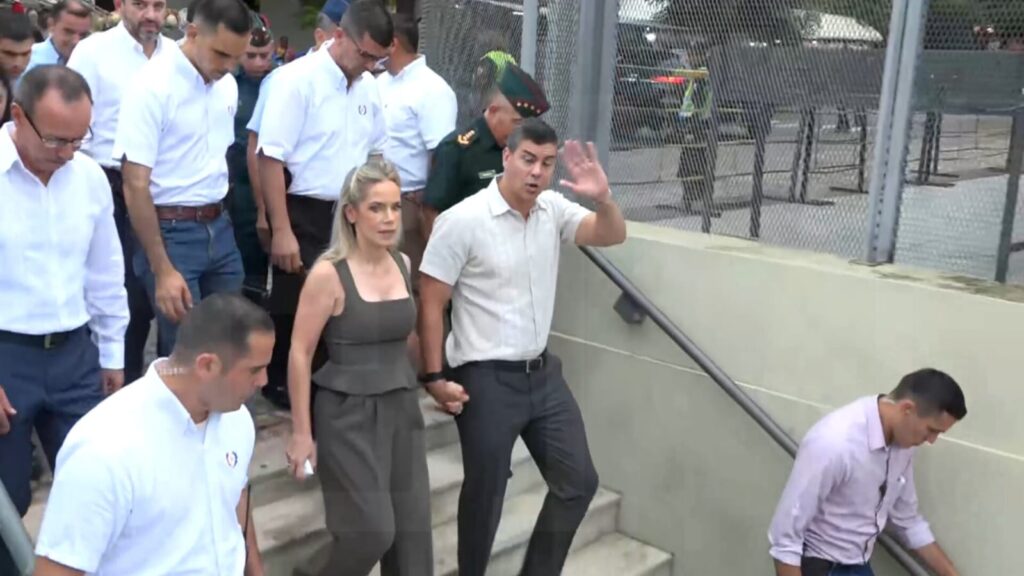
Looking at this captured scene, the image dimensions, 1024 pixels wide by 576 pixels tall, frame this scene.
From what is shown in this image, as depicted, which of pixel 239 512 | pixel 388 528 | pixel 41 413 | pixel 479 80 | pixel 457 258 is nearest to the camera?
pixel 239 512

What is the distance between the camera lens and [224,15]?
345cm

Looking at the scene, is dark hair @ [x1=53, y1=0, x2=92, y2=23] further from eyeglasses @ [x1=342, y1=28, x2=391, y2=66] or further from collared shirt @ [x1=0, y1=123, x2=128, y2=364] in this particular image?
collared shirt @ [x1=0, y1=123, x2=128, y2=364]

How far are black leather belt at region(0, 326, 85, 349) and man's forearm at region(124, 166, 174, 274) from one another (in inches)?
20.9

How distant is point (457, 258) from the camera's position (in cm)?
352

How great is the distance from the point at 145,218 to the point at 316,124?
2.80 feet

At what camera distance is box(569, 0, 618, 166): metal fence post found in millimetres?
4934

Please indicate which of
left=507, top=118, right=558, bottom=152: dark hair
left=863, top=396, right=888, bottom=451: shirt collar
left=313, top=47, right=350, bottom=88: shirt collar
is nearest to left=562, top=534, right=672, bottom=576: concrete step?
left=863, top=396, right=888, bottom=451: shirt collar

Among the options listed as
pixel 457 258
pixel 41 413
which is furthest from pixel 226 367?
pixel 457 258

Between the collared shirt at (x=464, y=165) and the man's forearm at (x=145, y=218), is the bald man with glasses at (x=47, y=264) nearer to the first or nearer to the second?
the man's forearm at (x=145, y=218)

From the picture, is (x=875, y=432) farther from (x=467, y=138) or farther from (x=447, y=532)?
(x=467, y=138)

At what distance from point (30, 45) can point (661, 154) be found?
2741mm

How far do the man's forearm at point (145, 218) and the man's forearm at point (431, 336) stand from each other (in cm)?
86

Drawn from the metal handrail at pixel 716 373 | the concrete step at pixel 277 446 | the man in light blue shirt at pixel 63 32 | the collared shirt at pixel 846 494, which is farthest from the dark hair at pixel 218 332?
the man in light blue shirt at pixel 63 32

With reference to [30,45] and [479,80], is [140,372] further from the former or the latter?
[479,80]
